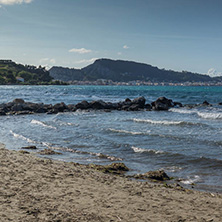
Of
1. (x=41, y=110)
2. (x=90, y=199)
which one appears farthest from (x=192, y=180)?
(x=41, y=110)

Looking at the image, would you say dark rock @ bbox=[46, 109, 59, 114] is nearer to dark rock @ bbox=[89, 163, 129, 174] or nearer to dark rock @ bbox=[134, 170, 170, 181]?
dark rock @ bbox=[89, 163, 129, 174]

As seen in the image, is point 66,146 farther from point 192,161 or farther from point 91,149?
point 192,161

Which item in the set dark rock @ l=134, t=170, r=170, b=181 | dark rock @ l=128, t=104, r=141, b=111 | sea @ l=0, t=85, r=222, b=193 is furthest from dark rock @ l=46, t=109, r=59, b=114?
dark rock @ l=134, t=170, r=170, b=181

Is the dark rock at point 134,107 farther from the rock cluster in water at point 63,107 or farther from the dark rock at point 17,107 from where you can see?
the dark rock at point 17,107

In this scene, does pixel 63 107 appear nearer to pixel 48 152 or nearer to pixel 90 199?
pixel 48 152

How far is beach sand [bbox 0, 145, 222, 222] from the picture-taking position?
19.1 ft

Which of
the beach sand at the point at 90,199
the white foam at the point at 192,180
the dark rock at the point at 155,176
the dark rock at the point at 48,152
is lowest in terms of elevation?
the dark rock at the point at 48,152

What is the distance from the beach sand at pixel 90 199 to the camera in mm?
5836

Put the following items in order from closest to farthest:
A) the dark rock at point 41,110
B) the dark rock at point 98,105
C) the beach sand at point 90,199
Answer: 1. the beach sand at point 90,199
2. the dark rock at point 41,110
3. the dark rock at point 98,105

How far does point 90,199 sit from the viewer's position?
686 centimetres

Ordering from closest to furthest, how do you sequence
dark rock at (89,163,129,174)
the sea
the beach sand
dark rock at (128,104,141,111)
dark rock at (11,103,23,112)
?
the beach sand → dark rock at (89,163,129,174) → the sea → dark rock at (11,103,23,112) → dark rock at (128,104,141,111)

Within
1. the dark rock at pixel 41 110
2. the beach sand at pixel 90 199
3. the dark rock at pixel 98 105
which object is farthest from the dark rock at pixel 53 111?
the beach sand at pixel 90 199

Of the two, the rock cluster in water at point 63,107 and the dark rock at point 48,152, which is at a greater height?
the rock cluster in water at point 63,107

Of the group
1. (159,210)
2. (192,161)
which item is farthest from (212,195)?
(192,161)
